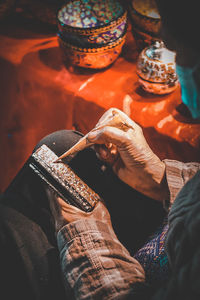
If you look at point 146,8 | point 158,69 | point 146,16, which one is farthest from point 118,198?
point 146,8

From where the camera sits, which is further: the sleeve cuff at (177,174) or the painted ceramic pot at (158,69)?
the painted ceramic pot at (158,69)

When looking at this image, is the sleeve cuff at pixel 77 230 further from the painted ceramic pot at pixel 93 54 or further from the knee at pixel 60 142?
the painted ceramic pot at pixel 93 54

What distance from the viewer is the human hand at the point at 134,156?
90cm

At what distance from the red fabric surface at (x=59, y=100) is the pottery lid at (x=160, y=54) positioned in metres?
0.17

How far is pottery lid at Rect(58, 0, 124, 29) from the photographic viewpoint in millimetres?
1432

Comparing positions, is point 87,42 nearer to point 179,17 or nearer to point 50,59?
point 50,59

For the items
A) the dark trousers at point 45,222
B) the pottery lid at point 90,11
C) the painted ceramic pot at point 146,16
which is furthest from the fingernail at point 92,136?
the pottery lid at point 90,11

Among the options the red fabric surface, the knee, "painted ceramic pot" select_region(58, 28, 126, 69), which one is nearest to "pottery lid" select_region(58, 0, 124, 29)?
the red fabric surface

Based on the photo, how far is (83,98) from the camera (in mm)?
1229

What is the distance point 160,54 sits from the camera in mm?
1038

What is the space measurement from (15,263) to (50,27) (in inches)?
58.9

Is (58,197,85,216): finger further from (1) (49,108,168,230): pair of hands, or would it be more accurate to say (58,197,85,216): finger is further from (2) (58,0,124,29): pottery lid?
(2) (58,0,124,29): pottery lid

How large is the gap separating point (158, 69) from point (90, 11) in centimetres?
73

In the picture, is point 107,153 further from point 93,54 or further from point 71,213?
point 93,54
